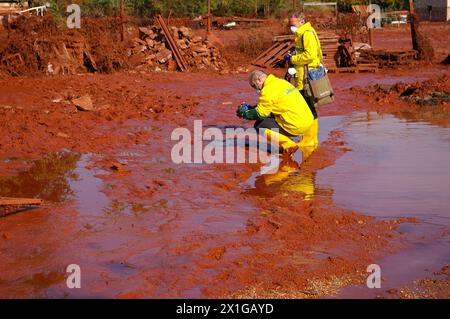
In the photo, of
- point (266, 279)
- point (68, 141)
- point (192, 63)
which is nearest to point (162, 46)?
point (192, 63)

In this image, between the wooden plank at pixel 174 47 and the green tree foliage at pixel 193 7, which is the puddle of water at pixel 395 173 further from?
the green tree foliage at pixel 193 7

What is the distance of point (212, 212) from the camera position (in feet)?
21.5

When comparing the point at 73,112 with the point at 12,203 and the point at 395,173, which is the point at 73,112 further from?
the point at 395,173

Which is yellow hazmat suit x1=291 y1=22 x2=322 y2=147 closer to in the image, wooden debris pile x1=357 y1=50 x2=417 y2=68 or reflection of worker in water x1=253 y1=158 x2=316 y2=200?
reflection of worker in water x1=253 y1=158 x2=316 y2=200

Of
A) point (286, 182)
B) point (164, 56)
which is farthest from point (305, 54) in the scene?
point (164, 56)

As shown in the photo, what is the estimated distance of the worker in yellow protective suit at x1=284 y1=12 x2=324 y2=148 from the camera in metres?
9.36

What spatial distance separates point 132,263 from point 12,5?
31518mm

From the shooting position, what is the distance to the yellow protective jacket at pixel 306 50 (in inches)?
368

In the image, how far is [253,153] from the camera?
30.7ft

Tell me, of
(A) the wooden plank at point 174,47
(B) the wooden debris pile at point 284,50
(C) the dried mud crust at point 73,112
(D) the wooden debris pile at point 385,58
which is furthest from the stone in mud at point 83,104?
(D) the wooden debris pile at point 385,58

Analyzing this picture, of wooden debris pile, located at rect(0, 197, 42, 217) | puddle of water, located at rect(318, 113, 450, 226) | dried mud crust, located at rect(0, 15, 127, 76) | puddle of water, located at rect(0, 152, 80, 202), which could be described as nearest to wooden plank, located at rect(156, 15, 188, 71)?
dried mud crust, located at rect(0, 15, 127, 76)

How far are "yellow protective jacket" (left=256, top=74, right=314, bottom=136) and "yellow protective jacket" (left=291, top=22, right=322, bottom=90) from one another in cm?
60

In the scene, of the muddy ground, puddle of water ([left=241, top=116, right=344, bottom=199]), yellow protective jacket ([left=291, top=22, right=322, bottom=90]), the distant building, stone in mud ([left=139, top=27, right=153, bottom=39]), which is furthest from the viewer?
the distant building

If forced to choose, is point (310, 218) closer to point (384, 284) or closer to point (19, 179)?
point (384, 284)
